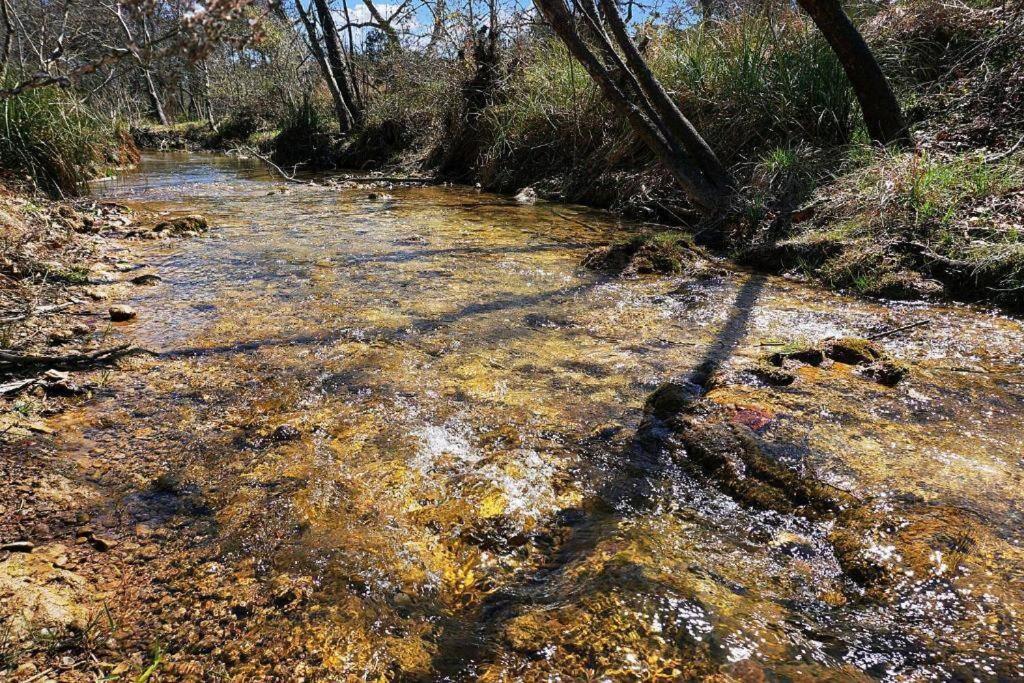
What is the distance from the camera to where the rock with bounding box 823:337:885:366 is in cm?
246

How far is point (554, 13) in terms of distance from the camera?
453cm

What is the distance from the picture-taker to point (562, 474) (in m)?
1.85

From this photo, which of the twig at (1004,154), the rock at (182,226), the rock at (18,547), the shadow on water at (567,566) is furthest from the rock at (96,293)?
the twig at (1004,154)

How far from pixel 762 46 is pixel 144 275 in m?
6.08

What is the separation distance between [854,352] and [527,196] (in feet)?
17.7

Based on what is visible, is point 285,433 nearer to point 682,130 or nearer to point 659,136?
point 659,136

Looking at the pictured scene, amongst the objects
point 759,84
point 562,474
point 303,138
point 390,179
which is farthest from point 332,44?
point 562,474

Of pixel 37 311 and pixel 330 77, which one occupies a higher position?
pixel 330 77

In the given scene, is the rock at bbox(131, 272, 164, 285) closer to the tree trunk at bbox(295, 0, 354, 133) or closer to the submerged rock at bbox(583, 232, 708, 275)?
the submerged rock at bbox(583, 232, 708, 275)

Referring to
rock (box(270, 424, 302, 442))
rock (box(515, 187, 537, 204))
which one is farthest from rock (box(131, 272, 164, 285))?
rock (box(515, 187, 537, 204))

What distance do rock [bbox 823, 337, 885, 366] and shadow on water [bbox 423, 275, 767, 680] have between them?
1.09 m

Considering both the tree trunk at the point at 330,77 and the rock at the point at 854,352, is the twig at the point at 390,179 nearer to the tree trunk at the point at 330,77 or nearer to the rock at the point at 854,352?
the tree trunk at the point at 330,77

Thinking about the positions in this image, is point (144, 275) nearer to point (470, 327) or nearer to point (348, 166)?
point (470, 327)

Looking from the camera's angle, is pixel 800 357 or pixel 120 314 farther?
pixel 120 314
